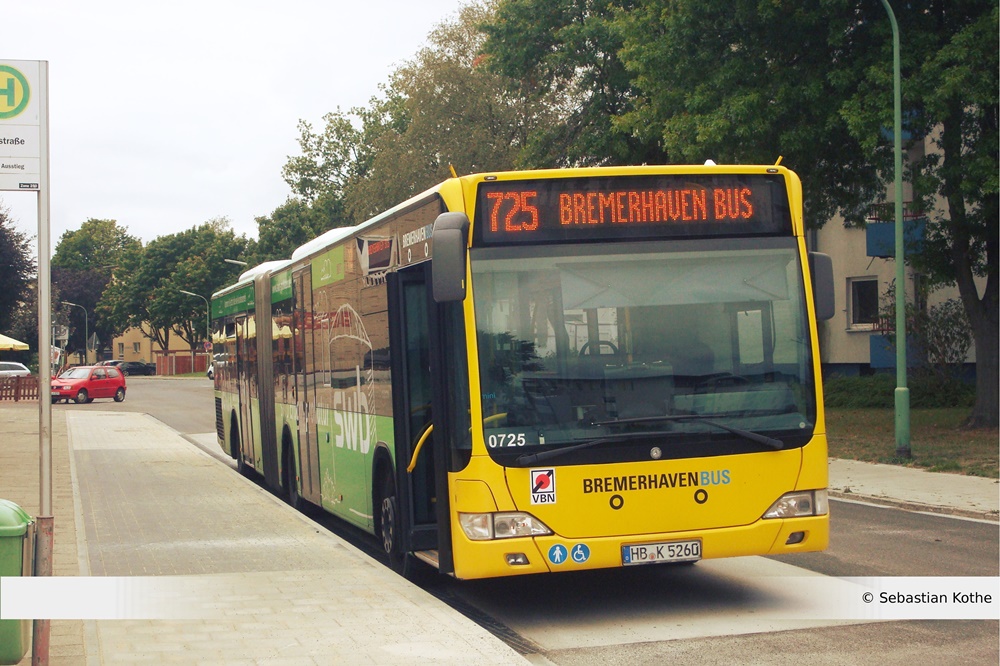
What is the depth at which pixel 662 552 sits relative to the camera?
25.6 feet

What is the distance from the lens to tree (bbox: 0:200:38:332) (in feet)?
160

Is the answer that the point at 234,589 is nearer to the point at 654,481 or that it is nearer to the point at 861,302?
the point at 654,481

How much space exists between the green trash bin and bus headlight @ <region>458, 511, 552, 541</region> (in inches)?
112

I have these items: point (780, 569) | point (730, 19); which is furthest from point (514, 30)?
point (780, 569)

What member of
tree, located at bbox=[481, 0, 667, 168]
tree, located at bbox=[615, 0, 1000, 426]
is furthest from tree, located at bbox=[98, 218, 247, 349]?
tree, located at bbox=[615, 0, 1000, 426]

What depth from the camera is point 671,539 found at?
25.7 feet

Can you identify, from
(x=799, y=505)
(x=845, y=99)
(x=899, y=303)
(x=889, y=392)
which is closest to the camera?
(x=799, y=505)

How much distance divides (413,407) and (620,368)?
1806 millimetres

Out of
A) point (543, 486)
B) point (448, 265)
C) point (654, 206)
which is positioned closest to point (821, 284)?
point (654, 206)

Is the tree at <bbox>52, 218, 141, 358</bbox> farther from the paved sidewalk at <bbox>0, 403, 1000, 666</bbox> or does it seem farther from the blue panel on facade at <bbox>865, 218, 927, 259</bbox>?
the paved sidewalk at <bbox>0, 403, 1000, 666</bbox>

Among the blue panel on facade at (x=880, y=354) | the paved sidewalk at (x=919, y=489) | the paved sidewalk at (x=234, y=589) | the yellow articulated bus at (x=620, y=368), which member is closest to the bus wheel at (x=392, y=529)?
the paved sidewalk at (x=234, y=589)

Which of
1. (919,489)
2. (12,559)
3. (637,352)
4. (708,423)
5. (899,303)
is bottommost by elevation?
(919,489)

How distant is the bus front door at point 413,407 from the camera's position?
8758 millimetres

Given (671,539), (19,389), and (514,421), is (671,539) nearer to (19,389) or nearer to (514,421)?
(514,421)
